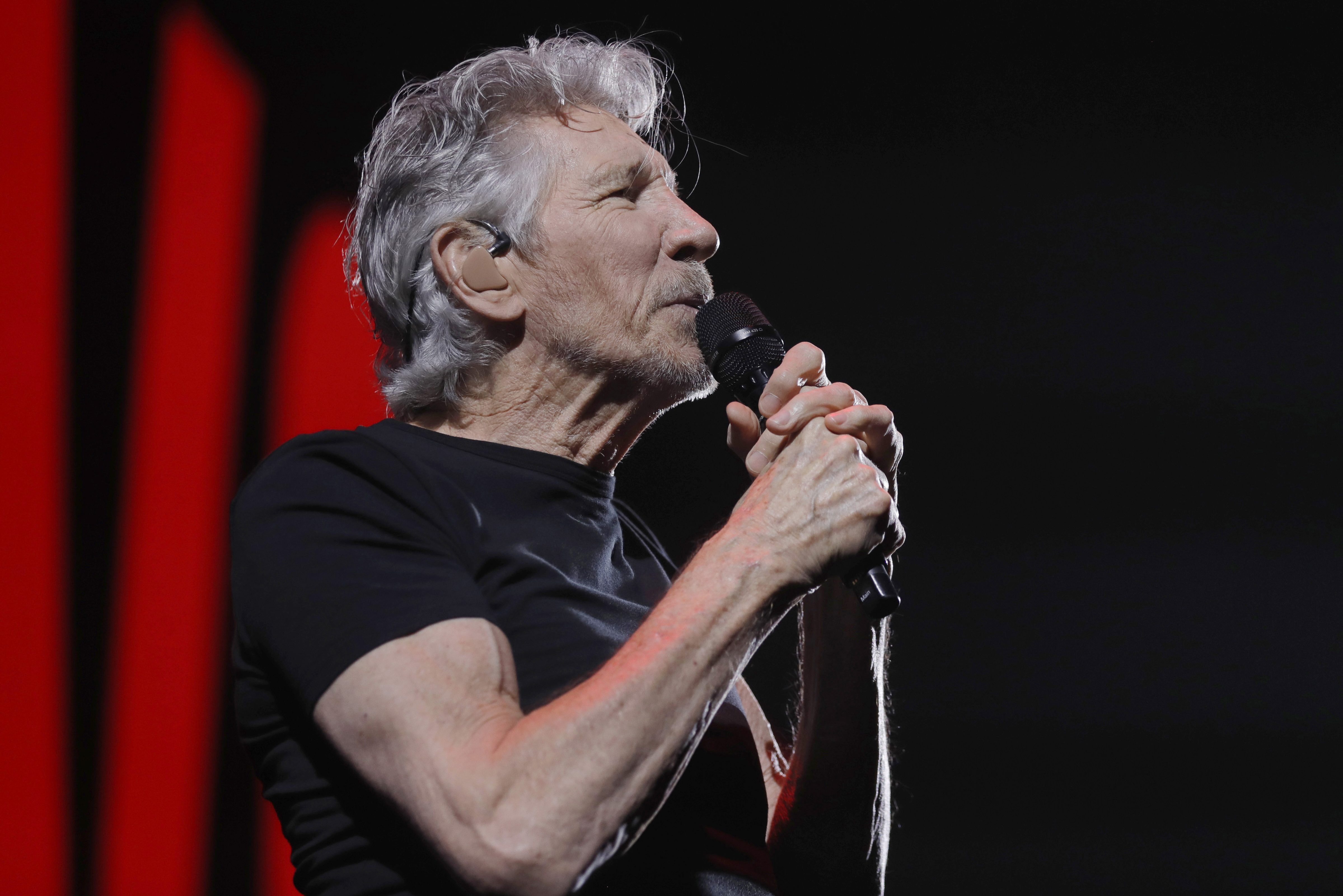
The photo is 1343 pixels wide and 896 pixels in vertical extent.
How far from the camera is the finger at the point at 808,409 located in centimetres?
100

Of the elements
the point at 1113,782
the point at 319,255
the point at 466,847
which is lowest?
the point at 1113,782

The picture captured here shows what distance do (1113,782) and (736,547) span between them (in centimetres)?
151

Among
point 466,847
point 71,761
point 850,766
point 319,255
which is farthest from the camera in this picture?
point 319,255

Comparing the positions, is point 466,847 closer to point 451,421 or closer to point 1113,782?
point 451,421

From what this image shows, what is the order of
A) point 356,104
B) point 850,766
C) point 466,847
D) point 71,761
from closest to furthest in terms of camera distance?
1. point 466,847
2. point 850,766
3. point 71,761
4. point 356,104

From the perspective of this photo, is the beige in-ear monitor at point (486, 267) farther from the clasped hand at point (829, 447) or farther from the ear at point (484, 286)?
the clasped hand at point (829, 447)

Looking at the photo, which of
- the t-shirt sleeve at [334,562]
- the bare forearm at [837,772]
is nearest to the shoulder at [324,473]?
the t-shirt sleeve at [334,562]

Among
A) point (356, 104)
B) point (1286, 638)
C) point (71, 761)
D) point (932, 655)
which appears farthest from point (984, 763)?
point (356, 104)

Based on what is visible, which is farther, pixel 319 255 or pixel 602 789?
pixel 319 255

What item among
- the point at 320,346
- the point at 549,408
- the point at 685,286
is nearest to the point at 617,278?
the point at 685,286

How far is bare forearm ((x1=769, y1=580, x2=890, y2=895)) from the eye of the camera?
1.29 metres

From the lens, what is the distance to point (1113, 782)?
195 cm

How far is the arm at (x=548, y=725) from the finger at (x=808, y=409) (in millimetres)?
159

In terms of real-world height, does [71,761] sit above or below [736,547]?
below
